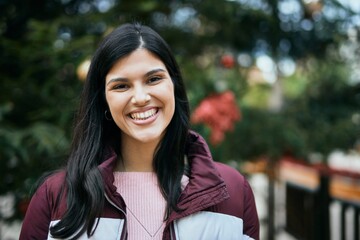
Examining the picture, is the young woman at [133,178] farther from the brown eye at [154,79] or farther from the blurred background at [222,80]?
the blurred background at [222,80]

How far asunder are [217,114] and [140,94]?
1.68 meters

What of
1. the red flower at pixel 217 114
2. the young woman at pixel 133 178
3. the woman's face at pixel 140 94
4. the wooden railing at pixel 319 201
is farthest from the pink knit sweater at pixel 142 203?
the wooden railing at pixel 319 201

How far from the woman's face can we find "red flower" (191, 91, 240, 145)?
5.09 ft

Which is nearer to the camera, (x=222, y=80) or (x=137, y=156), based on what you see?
Result: (x=137, y=156)

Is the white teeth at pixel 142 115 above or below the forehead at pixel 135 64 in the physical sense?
below

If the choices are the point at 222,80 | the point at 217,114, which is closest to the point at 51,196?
the point at 217,114

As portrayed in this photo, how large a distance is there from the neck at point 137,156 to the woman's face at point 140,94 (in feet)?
0.31

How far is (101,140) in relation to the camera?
165 cm

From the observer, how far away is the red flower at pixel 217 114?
3.10 metres

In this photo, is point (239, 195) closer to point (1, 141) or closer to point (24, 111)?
point (1, 141)

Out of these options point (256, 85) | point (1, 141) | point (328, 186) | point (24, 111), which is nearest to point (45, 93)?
point (24, 111)

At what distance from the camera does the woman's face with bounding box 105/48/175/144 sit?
1509 millimetres

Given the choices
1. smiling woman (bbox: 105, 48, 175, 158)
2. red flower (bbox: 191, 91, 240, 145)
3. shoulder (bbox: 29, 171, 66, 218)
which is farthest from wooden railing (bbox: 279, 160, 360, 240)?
shoulder (bbox: 29, 171, 66, 218)

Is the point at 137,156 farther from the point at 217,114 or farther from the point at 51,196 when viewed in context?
the point at 217,114
